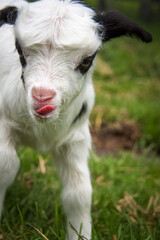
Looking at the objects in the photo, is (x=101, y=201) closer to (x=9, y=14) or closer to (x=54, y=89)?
(x=54, y=89)

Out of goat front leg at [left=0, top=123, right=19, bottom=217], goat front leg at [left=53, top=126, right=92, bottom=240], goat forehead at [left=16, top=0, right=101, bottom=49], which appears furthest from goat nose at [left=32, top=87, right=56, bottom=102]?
goat front leg at [left=53, top=126, right=92, bottom=240]

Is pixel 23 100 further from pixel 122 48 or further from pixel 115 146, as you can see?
pixel 122 48

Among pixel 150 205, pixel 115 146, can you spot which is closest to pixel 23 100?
pixel 150 205

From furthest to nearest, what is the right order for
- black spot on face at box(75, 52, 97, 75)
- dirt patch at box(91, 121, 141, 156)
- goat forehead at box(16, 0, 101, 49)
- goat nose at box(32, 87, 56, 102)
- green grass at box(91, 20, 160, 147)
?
1. green grass at box(91, 20, 160, 147)
2. dirt patch at box(91, 121, 141, 156)
3. black spot on face at box(75, 52, 97, 75)
4. goat forehead at box(16, 0, 101, 49)
5. goat nose at box(32, 87, 56, 102)

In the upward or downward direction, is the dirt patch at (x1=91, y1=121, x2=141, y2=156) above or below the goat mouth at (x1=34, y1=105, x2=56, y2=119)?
below

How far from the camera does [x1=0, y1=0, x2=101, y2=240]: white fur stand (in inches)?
83.0

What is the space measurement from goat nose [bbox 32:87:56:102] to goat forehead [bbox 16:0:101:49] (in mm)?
305

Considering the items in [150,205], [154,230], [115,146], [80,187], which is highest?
[80,187]

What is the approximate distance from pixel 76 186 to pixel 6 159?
0.67 metres

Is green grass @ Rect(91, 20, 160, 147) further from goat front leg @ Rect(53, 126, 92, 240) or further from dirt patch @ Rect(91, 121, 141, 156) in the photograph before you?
goat front leg @ Rect(53, 126, 92, 240)

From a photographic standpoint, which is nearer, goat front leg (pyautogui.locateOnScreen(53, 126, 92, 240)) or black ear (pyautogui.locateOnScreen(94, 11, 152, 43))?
black ear (pyautogui.locateOnScreen(94, 11, 152, 43))

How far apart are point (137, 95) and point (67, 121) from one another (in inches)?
193

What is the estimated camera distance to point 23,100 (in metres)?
2.43

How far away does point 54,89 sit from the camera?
2.03m
